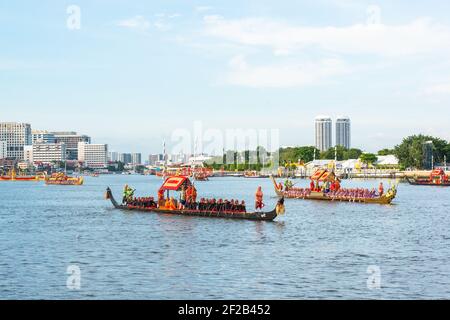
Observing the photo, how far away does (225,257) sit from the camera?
41.7 meters

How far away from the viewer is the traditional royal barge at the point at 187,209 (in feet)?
207

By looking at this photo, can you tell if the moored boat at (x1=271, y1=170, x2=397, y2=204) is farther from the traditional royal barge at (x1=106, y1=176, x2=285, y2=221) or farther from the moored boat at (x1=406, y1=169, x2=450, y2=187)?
the moored boat at (x1=406, y1=169, x2=450, y2=187)

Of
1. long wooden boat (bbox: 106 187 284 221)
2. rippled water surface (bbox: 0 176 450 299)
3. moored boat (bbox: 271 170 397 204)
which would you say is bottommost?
rippled water surface (bbox: 0 176 450 299)

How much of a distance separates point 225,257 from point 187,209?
90.9 ft

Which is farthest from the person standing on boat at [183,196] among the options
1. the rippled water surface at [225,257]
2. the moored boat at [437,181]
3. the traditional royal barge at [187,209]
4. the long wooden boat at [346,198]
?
the moored boat at [437,181]

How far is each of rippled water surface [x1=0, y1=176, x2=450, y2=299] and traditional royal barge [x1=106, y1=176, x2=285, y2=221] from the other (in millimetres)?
820

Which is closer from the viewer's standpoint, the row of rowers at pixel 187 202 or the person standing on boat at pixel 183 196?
the row of rowers at pixel 187 202

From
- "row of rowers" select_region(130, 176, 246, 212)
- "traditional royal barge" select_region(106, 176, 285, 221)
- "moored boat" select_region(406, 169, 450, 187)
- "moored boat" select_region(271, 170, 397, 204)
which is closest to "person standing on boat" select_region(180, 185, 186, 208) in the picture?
"row of rowers" select_region(130, 176, 246, 212)

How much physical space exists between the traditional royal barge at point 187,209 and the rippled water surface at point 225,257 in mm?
820

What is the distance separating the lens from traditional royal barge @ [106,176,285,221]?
6306cm

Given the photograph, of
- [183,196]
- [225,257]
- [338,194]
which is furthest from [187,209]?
[338,194]

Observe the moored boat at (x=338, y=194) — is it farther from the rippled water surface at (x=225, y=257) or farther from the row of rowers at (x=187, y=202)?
the row of rowers at (x=187, y=202)

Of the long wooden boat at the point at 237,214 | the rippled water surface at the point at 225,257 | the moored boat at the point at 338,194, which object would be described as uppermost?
the moored boat at the point at 338,194

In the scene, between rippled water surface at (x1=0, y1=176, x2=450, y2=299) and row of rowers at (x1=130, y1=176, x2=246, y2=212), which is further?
row of rowers at (x1=130, y1=176, x2=246, y2=212)
